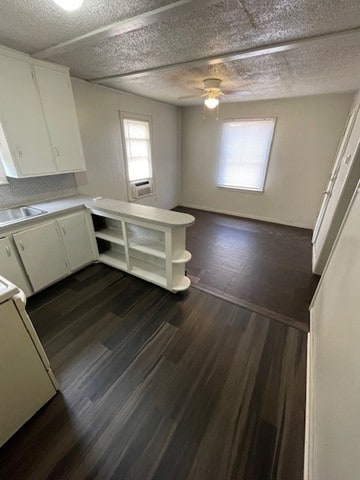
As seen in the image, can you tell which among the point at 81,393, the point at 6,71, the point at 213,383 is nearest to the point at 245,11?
the point at 6,71

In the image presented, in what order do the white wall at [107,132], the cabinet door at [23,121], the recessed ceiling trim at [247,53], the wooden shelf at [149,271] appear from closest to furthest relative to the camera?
1. the recessed ceiling trim at [247,53]
2. the cabinet door at [23,121]
3. the wooden shelf at [149,271]
4. the white wall at [107,132]

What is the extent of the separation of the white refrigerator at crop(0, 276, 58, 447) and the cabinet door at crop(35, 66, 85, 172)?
6.15 ft

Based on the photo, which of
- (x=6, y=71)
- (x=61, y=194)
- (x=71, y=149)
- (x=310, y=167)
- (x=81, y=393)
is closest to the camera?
(x=81, y=393)

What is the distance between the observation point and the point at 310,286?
2.53 m

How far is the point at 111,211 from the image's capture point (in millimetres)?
2336

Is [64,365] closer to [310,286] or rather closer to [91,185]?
[91,185]

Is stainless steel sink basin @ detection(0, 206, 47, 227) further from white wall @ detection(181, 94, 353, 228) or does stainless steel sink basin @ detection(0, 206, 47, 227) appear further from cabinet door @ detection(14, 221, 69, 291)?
white wall @ detection(181, 94, 353, 228)

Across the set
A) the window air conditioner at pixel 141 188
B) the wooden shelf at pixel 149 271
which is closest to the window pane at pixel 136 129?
the window air conditioner at pixel 141 188

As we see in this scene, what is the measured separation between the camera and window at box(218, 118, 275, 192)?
4.10 metres

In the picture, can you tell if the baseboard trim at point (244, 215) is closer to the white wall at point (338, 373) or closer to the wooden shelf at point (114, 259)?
the white wall at point (338, 373)

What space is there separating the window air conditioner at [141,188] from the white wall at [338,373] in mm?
3400

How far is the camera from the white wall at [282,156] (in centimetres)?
358

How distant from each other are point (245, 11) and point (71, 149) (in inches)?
87.2

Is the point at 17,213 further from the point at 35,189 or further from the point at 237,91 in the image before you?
Answer: the point at 237,91
